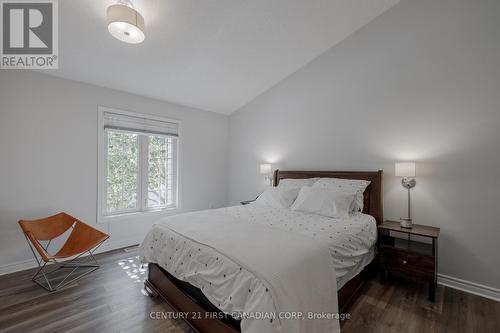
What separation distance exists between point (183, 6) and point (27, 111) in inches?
88.3

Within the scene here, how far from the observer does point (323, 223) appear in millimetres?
2127

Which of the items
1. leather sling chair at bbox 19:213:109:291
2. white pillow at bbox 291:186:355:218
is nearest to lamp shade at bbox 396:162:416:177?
white pillow at bbox 291:186:355:218

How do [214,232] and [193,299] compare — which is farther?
[214,232]

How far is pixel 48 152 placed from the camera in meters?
2.72

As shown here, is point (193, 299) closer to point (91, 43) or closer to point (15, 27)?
point (91, 43)

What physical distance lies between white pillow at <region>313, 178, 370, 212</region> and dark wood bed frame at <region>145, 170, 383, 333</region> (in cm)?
14

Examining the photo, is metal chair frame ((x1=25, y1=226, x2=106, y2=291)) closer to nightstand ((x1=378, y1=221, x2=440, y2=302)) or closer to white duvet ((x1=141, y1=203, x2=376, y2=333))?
white duvet ((x1=141, y1=203, x2=376, y2=333))

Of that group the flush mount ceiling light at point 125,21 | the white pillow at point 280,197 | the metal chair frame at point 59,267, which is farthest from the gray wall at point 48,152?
the white pillow at point 280,197

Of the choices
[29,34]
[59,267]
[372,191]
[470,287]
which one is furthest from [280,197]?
[29,34]

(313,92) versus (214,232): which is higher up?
(313,92)

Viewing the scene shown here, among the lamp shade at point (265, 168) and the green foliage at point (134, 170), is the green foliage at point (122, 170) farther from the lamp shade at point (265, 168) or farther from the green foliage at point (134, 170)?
the lamp shade at point (265, 168)

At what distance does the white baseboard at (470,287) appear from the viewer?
208 centimetres

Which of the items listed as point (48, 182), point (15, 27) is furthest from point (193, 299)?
point (15, 27)

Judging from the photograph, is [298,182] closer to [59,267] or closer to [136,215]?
[136,215]
